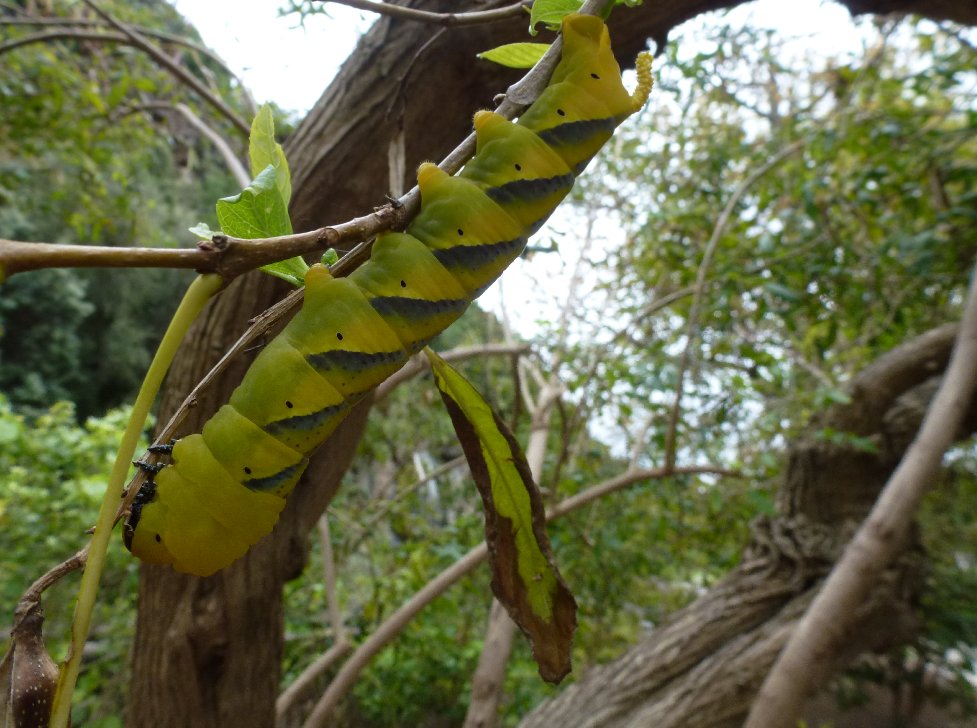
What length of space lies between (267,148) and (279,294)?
0.81m

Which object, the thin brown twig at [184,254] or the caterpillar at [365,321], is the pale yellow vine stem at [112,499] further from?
the caterpillar at [365,321]

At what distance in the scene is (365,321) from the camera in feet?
1.89

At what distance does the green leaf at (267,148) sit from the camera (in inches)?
19.1

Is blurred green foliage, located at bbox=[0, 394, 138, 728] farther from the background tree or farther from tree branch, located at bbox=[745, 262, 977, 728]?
tree branch, located at bbox=[745, 262, 977, 728]

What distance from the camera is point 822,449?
281 cm

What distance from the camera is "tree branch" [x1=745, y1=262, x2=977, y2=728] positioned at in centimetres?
169

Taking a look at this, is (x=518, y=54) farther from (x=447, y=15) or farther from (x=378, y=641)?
(x=378, y=641)

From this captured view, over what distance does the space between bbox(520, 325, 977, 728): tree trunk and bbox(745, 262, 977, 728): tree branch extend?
2.19ft

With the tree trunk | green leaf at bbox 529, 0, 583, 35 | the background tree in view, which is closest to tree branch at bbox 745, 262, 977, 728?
the background tree

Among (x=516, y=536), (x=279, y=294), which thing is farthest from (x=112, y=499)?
(x=279, y=294)

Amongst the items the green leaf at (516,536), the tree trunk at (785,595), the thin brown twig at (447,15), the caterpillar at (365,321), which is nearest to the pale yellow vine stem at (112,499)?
the caterpillar at (365,321)

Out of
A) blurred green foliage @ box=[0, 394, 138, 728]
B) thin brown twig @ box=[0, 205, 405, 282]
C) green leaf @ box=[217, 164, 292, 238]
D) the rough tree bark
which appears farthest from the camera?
blurred green foliage @ box=[0, 394, 138, 728]

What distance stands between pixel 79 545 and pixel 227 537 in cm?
282

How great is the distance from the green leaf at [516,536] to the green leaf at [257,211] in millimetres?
324
